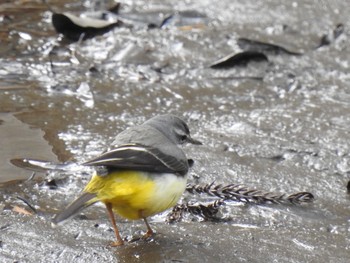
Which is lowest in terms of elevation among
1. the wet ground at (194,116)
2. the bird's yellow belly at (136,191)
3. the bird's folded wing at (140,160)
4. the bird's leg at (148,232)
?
the wet ground at (194,116)

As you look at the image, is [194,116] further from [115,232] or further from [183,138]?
[115,232]

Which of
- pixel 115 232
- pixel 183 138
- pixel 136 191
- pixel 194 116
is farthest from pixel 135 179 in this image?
pixel 194 116

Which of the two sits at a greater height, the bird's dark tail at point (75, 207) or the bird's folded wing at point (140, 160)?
the bird's folded wing at point (140, 160)

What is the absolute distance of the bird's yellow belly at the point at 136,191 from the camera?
4812mm

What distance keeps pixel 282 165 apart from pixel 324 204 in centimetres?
64

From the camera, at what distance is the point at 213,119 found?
7.25m

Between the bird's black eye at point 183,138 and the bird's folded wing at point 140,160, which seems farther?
the bird's black eye at point 183,138

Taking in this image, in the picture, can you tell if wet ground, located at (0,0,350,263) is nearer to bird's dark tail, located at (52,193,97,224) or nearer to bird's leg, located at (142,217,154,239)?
bird's leg, located at (142,217,154,239)

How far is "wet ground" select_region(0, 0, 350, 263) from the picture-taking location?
199 inches

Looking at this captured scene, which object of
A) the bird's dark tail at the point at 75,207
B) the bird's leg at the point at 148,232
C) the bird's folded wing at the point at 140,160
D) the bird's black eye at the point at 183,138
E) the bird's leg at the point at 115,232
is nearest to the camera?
the bird's dark tail at the point at 75,207

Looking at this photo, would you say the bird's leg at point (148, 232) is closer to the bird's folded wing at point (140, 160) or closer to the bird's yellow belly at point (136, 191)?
the bird's yellow belly at point (136, 191)

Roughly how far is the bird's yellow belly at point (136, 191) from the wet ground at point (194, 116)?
20 cm

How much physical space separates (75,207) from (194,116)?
2827 millimetres

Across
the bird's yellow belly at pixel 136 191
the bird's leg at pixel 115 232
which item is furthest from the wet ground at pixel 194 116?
the bird's yellow belly at pixel 136 191
